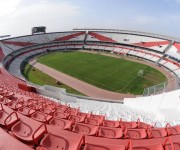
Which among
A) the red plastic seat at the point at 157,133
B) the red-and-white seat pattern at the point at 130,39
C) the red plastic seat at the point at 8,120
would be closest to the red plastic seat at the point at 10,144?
the red plastic seat at the point at 8,120

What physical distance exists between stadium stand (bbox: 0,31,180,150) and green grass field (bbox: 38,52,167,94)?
250 inches

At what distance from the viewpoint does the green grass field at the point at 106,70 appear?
39.0 meters

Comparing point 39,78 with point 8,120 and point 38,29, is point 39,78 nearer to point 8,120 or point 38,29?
point 8,120

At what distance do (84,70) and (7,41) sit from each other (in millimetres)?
28000

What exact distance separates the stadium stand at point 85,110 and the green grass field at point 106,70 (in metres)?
6.34

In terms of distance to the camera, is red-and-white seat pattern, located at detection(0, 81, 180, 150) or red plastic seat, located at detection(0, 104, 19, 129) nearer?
red-and-white seat pattern, located at detection(0, 81, 180, 150)

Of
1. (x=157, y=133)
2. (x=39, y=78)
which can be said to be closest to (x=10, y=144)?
(x=157, y=133)

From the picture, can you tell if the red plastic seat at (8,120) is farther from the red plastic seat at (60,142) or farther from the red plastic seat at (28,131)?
the red plastic seat at (60,142)

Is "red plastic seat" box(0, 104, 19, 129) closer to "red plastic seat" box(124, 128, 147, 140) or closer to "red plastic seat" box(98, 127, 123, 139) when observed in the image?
"red plastic seat" box(98, 127, 123, 139)

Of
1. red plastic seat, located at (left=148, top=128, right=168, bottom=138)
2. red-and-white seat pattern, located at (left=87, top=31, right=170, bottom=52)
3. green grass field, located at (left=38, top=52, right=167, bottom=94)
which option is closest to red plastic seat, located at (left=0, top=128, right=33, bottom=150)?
red plastic seat, located at (left=148, top=128, right=168, bottom=138)

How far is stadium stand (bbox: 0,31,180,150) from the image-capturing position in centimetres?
542

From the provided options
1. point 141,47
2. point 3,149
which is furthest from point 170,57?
point 3,149

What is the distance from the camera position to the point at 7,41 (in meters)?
60.5

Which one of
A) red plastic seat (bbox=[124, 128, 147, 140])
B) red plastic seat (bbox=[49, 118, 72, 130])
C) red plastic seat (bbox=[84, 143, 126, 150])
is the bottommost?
red plastic seat (bbox=[124, 128, 147, 140])
